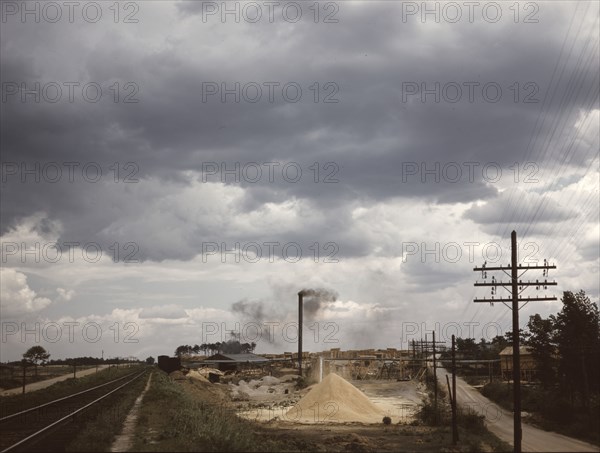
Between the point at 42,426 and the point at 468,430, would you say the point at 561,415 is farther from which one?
the point at 42,426

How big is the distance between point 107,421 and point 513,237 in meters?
22.9

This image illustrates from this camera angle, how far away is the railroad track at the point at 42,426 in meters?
24.6

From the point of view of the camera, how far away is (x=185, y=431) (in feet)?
87.7

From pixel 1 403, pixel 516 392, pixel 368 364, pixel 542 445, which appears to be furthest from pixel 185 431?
pixel 368 364

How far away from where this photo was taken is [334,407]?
54.5 m

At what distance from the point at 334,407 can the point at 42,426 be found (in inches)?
1145

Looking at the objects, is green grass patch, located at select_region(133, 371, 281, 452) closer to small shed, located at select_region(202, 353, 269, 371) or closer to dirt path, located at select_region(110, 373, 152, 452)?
dirt path, located at select_region(110, 373, 152, 452)

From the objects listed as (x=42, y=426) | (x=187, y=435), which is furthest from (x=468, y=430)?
(x=42, y=426)

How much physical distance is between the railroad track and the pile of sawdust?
17.7 m

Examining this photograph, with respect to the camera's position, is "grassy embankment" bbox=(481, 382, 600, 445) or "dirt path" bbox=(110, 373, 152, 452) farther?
"grassy embankment" bbox=(481, 382, 600, 445)

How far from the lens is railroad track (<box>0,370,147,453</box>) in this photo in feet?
80.6

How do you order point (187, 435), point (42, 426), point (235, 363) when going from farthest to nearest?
point (235, 363), point (42, 426), point (187, 435)

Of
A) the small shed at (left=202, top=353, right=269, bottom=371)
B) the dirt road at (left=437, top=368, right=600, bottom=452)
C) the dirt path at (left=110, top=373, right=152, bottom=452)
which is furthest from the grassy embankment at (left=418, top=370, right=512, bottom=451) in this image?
the small shed at (left=202, top=353, right=269, bottom=371)

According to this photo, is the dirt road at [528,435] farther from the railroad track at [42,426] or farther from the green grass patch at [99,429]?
the railroad track at [42,426]
